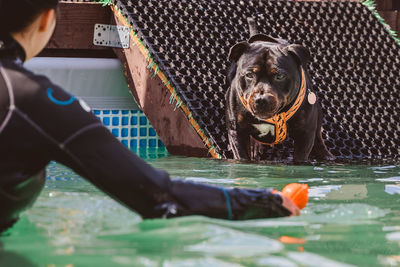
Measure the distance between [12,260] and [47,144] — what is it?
0.33m

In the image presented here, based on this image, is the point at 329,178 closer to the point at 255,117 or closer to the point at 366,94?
the point at 255,117

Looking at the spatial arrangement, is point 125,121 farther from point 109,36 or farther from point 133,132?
point 109,36

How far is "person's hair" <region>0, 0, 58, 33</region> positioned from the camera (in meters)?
1.85

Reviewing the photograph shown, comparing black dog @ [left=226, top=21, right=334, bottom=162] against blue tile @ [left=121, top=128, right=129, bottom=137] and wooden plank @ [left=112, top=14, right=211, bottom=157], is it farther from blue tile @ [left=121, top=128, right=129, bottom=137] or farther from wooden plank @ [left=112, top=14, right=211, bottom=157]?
blue tile @ [left=121, top=128, right=129, bottom=137]

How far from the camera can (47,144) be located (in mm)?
1785

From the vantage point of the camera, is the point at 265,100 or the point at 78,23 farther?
the point at 78,23

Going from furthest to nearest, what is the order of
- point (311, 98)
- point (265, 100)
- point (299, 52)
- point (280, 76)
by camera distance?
point (311, 98), point (299, 52), point (280, 76), point (265, 100)

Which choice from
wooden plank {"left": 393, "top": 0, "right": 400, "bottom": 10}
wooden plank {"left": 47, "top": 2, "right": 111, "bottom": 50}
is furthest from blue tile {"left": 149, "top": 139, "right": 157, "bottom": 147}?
wooden plank {"left": 393, "top": 0, "right": 400, "bottom": 10}

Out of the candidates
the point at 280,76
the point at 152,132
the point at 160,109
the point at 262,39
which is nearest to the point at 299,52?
the point at 280,76

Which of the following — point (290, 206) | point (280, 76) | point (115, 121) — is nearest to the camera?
point (290, 206)

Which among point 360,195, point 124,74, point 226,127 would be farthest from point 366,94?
point 360,195

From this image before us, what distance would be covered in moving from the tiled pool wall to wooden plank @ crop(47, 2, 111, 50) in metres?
0.63

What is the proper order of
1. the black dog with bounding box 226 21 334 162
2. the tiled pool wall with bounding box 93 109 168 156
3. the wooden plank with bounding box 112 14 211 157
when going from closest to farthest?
the black dog with bounding box 226 21 334 162 → the wooden plank with bounding box 112 14 211 157 → the tiled pool wall with bounding box 93 109 168 156

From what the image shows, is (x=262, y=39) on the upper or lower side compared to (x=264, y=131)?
upper
